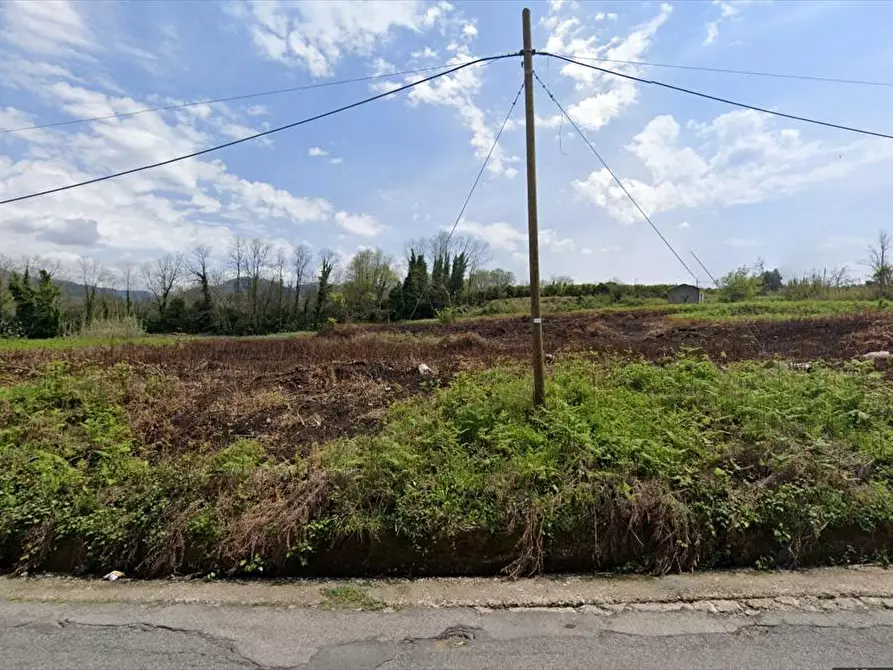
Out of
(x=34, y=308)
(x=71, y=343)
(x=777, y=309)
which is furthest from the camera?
(x=34, y=308)

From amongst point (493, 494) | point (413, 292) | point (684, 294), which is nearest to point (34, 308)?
point (413, 292)

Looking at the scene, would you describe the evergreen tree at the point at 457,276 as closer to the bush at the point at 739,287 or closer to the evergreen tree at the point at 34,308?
the bush at the point at 739,287

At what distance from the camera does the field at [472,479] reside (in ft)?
12.5

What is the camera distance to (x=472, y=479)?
428cm

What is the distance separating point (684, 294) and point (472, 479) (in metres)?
49.1

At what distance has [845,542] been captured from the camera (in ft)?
12.5

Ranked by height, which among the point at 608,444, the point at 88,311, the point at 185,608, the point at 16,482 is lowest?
the point at 185,608

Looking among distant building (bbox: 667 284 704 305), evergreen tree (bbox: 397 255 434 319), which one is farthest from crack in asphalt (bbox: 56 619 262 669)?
distant building (bbox: 667 284 704 305)

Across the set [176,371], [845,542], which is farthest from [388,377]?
[845,542]

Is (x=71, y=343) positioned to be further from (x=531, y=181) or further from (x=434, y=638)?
(x=434, y=638)

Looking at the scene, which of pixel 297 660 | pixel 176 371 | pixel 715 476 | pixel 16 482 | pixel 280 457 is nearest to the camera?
pixel 297 660

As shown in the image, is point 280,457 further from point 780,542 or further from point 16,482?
point 780,542

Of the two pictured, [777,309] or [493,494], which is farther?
[777,309]

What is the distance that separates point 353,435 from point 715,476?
164 inches
